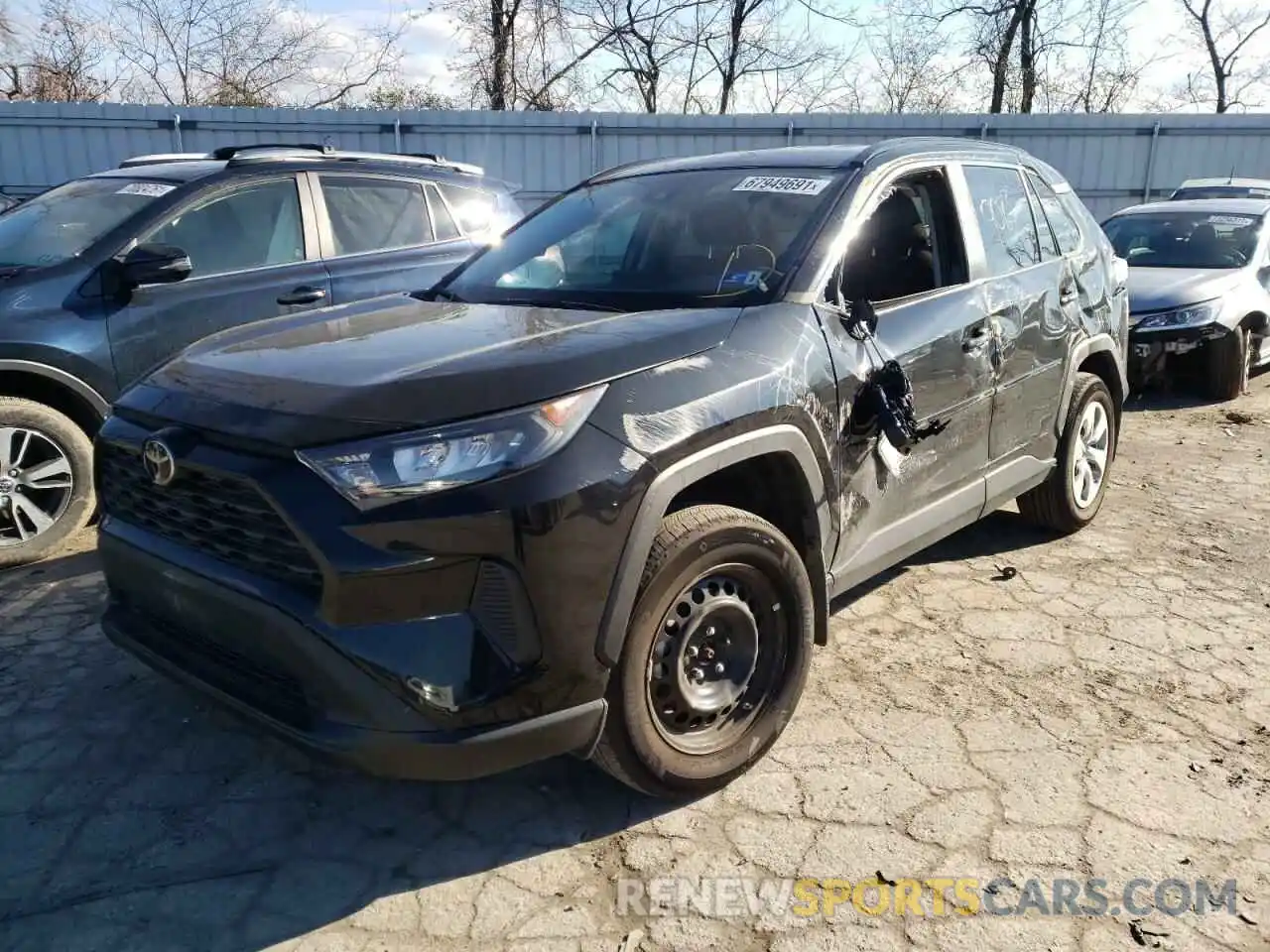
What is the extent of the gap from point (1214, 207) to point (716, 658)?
9.26 meters

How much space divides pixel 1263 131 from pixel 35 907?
18.4m

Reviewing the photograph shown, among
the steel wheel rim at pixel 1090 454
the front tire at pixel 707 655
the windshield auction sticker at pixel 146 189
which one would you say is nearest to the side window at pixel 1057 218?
the steel wheel rim at pixel 1090 454

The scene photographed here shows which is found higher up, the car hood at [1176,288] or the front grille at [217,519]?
the front grille at [217,519]

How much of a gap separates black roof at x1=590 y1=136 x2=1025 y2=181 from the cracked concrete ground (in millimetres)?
1814

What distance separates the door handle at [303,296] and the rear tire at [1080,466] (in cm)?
379

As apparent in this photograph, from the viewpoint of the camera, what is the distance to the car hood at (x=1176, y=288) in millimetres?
8164

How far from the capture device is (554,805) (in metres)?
2.79

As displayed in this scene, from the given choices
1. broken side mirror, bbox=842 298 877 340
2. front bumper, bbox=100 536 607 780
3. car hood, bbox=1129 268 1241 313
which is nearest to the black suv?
front bumper, bbox=100 536 607 780

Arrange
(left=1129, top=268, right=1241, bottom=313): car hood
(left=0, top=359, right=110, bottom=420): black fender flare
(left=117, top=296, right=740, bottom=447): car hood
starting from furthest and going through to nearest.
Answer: (left=1129, top=268, right=1241, bottom=313): car hood → (left=0, top=359, right=110, bottom=420): black fender flare → (left=117, top=296, right=740, bottom=447): car hood

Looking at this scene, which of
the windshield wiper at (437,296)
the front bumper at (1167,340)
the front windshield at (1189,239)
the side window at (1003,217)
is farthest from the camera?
the front windshield at (1189,239)

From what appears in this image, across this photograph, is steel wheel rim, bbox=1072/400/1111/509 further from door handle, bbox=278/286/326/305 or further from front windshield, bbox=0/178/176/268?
front windshield, bbox=0/178/176/268

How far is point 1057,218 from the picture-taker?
4.53 meters

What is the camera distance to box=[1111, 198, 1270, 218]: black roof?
30.7 ft

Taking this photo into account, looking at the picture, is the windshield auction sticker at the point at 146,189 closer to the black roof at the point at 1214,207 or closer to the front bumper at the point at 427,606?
the front bumper at the point at 427,606
